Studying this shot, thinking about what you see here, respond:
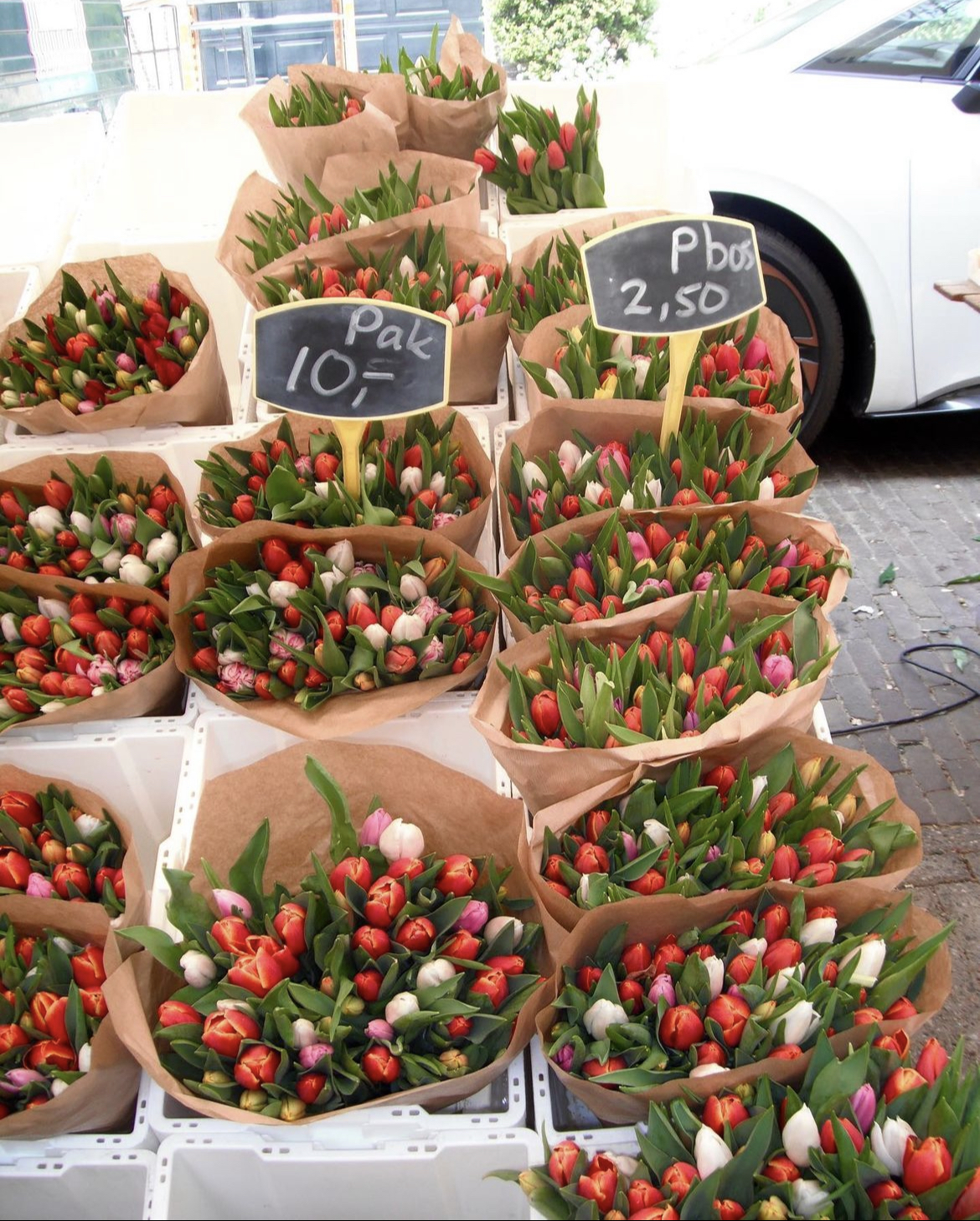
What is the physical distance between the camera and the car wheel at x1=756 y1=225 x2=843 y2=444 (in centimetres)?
346

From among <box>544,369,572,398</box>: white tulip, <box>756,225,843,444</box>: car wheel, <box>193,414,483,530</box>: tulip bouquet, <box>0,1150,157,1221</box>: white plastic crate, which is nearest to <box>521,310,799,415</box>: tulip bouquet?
<box>544,369,572,398</box>: white tulip

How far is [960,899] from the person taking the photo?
2328 millimetres

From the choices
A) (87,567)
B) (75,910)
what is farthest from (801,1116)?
(87,567)

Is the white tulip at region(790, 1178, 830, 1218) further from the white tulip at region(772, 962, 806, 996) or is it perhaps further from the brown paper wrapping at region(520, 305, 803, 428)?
the brown paper wrapping at region(520, 305, 803, 428)

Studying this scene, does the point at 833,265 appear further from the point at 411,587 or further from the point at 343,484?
the point at 411,587

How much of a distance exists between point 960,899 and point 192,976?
73.6 inches

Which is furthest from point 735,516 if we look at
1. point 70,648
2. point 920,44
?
point 920,44

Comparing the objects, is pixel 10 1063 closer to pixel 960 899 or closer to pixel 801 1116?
pixel 801 1116

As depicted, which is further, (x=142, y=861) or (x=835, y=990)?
(x=142, y=861)

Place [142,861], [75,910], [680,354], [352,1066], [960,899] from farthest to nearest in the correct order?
[960,899], [142,861], [680,354], [75,910], [352,1066]

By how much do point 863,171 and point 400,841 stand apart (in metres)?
2.99

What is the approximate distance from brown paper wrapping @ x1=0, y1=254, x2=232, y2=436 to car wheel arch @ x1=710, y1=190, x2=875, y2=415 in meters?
2.17

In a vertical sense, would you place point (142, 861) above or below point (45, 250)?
below

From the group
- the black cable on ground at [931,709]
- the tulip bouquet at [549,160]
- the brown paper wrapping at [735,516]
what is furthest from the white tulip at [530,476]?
the black cable on ground at [931,709]
